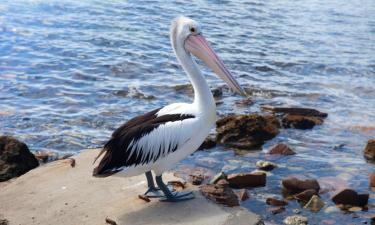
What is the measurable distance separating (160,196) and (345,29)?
32.5 ft

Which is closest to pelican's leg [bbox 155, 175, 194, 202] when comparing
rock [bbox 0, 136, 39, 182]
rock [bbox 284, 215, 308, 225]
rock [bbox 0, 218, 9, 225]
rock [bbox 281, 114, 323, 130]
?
rock [bbox 284, 215, 308, 225]

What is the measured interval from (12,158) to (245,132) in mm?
2626

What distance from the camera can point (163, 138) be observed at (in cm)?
452

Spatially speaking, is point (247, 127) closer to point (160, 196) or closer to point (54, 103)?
point (160, 196)

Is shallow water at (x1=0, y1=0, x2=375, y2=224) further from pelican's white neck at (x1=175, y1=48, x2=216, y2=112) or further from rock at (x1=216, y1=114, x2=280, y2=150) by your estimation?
pelican's white neck at (x1=175, y1=48, x2=216, y2=112)

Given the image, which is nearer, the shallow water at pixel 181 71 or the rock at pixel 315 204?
the rock at pixel 315 204

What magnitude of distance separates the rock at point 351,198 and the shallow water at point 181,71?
0.21m

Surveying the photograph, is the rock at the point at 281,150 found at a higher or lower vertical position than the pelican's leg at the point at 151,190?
lower

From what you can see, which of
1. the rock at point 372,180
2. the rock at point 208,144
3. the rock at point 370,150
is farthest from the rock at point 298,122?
the rock at point 372,180

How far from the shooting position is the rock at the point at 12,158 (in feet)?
18.5

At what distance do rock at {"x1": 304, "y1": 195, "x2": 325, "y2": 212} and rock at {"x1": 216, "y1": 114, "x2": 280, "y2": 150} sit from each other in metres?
1.51

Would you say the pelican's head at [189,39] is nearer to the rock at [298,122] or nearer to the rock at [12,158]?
the rock at [12,158]

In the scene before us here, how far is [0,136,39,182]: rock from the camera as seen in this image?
5.63 metres

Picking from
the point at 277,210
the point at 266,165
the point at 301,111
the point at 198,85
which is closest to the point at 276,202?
the point at 277,210
